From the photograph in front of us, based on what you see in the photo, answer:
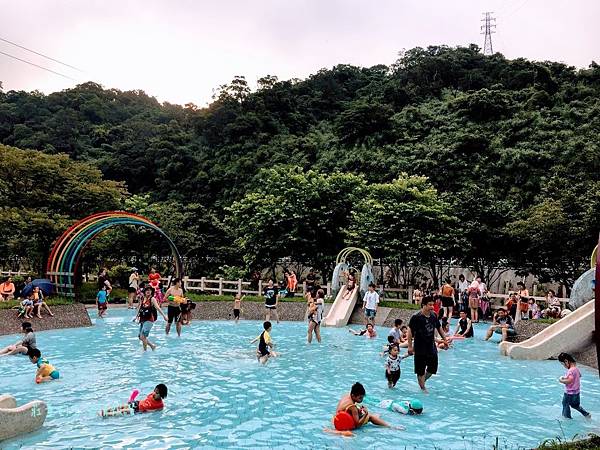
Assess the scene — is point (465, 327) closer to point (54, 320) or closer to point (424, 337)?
point (424, 337)

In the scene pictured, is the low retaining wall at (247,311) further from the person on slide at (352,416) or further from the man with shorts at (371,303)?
the person on slide at (352,416)

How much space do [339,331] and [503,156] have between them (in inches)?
877

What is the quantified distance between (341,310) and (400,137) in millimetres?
25451

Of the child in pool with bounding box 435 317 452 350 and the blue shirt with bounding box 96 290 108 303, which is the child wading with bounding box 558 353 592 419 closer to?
the child in pool with bounding box 435 317 452 350

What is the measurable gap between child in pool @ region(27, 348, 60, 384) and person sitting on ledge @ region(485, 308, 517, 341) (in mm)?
12760

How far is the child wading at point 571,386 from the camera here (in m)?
8.70

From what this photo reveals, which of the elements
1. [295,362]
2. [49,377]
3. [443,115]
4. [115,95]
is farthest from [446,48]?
[49,377]

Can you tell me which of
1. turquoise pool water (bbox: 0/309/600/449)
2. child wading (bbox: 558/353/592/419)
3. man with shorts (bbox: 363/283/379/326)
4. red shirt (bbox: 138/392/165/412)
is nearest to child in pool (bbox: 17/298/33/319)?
turquoise pool water (bbox: 0/309/600/449)

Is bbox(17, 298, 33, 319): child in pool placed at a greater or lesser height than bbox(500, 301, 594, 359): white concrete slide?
greater

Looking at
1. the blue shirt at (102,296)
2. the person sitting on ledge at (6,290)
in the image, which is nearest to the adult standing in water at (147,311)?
the blue shirt at (102,296)

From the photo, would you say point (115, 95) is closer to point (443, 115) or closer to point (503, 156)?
point (443, 115)

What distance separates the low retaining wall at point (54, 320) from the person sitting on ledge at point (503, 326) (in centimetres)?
1455

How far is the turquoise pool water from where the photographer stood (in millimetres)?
7645

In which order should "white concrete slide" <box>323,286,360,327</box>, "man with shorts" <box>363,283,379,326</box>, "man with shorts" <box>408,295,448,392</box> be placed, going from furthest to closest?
"white concrete slide" <box>323,286,360,327</box>
"man with shorts" <box>363,283,379,326</box>
"man with shorts" <box>408,295,448,392</box>
